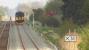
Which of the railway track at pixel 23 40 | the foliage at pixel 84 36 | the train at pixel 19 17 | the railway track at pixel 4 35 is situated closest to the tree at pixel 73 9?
the foliage at pixel 84 36

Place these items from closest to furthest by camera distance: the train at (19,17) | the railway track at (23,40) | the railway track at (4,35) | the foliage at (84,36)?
the foliage at (84,36), the train at (19,17), the railway track at (23,40), the railway track at (4,35)

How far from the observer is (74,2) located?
12469 millimetres

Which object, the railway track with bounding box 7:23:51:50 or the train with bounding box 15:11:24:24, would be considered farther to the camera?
the railway track with bounding box 7:23:51:50

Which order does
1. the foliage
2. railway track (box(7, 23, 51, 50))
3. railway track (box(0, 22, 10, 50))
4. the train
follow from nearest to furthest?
the foliage < the train < railway track (box(7, 23, 51, 50)) < railway track (box(0, 22, 10, 50))

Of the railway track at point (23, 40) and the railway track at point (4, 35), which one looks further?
the railway track at point (4, 35)

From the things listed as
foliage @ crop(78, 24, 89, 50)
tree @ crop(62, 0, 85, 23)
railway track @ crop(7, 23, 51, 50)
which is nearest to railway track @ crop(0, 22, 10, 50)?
railway track @ crop(7, 23, 51, 50)

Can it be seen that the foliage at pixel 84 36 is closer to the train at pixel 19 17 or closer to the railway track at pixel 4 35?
the train at pixel 19 17

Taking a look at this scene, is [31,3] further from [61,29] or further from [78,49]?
[78,49]

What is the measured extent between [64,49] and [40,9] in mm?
1464

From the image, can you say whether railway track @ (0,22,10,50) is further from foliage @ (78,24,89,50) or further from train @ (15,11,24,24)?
foliage @ (78,24,89,50)

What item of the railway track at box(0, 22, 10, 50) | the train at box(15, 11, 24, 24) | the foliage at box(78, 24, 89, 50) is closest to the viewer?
the foliage at box(78, 24, 89, 50)

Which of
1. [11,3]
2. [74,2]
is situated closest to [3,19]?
[11,3]

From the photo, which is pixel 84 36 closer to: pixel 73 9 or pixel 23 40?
pixel 73 9

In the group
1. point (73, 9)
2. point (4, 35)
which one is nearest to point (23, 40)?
point (4, 35)
